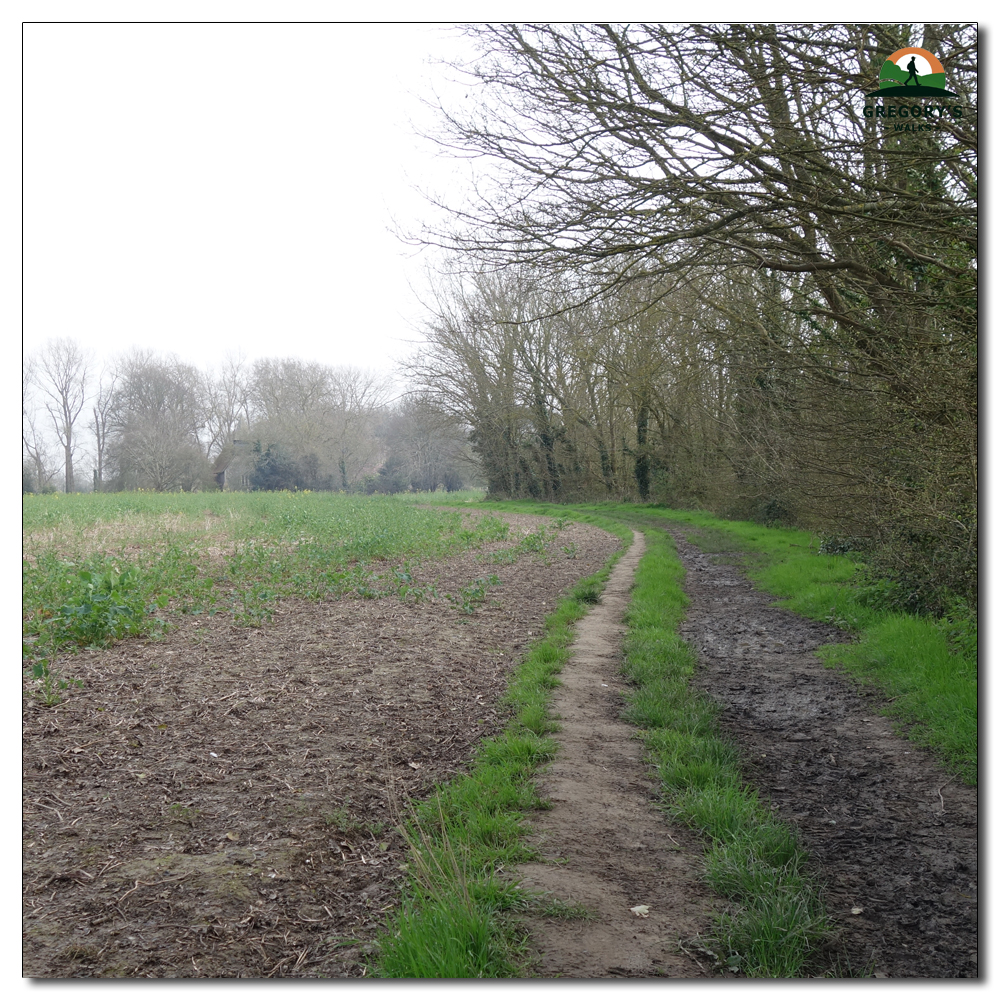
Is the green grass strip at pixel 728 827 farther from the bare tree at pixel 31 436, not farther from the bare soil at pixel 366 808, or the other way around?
the bare tree at pixel 31 436

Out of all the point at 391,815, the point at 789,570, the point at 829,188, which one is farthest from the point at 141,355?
the point at 789,570

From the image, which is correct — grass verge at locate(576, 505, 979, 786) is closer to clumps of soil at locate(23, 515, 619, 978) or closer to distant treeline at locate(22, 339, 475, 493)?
clumps of soil at locate(23, 515, 619, 978)

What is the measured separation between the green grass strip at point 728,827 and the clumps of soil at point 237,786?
47.8 inches

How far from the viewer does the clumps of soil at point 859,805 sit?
8.59ft

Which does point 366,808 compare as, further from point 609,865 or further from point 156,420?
point 156,420

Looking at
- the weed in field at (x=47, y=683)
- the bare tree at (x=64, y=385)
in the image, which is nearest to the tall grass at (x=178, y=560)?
the weed in field at (x=47, y=683)

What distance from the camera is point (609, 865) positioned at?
10.1 feet

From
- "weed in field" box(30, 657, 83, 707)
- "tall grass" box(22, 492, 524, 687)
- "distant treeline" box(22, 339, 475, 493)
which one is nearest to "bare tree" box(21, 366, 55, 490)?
"distant treeline" box(22, 339, 475, 493)

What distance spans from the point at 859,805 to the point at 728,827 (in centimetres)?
96

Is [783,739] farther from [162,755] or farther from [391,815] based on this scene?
[162,755]

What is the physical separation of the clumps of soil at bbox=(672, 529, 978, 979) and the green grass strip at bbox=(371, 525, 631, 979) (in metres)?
1.17

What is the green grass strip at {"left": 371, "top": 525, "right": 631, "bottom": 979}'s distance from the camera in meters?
2.35

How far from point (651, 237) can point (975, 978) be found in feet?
15.2

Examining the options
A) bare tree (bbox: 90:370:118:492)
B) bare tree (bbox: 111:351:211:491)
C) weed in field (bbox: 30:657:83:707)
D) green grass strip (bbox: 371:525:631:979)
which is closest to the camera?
green grass strip (bbox: 371:525:631:979)
